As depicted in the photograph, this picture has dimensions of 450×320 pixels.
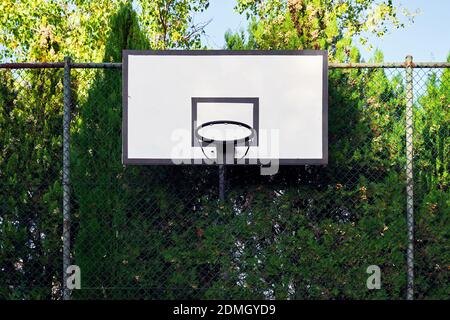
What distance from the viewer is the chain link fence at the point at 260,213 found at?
6102 millimetres

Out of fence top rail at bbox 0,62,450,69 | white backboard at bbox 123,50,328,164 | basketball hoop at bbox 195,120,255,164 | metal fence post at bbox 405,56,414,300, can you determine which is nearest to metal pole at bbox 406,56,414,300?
metal fence post at bbox 405,56,414,300

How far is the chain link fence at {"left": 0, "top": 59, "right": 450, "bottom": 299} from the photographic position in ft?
20.0

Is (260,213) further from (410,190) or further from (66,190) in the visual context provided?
(66,190)

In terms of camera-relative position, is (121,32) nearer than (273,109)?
No

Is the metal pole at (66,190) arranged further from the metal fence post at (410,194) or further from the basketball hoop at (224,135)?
the metal fence post at (410,194)

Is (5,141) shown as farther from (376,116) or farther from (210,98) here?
(376,116)

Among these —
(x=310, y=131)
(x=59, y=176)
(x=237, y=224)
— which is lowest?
(x=237, y=224)

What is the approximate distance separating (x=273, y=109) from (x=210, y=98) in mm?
594

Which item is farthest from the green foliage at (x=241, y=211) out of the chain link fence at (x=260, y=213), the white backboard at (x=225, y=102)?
the white backboard at (x=225, y=102)

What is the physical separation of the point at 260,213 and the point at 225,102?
3.59 feet

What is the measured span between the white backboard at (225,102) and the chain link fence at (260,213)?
0.90 feet

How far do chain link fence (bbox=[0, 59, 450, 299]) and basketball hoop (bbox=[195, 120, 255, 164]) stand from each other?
29 cm

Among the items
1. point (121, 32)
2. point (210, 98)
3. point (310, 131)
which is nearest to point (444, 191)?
point (310, 131)
